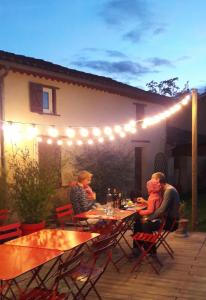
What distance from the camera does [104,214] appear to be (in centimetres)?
609

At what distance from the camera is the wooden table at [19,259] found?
3232mm

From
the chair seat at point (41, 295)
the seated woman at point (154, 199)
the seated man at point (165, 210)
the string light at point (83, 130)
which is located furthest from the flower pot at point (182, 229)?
the chair seat at point (41, 295)

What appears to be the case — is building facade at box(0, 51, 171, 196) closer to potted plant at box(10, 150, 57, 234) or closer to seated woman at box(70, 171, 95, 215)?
potted plant at box(10, 150, 57, 234)


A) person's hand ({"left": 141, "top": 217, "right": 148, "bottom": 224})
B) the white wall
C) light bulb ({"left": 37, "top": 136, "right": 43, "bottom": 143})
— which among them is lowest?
person's hand ({"left": 141, "top": 217, "right": 148, "bottom": 224})

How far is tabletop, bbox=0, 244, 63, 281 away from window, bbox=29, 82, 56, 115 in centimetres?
631

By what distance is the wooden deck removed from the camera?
4711 mm

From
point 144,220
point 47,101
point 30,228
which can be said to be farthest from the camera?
point 47,101

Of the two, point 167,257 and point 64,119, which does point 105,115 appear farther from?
point 167,257

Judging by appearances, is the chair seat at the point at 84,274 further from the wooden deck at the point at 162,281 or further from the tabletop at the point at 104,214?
the tabletop at the point at 104,214

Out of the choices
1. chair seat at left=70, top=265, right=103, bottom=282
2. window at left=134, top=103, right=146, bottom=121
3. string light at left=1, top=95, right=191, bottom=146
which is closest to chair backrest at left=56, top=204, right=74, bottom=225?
string light at left=1, top=95, right=191, bottom=146

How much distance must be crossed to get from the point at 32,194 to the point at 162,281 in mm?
3458

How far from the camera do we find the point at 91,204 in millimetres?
6918

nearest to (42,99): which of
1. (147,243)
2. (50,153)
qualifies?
(50,153)

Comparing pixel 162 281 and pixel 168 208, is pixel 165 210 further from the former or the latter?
pixel 162 281
